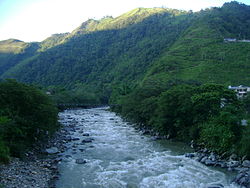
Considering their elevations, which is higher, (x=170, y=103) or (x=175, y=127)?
(x=170, y=103)

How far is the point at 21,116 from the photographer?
24.9m

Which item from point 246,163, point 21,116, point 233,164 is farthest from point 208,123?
point 21,116

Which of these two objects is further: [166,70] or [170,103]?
[166,70]

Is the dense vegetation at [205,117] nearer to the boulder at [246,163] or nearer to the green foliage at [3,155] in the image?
the boulder at [246,163]

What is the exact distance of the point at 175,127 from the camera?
113 feet

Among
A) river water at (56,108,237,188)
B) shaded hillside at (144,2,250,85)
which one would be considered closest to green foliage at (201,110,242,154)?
river water at (56,108,237,188)

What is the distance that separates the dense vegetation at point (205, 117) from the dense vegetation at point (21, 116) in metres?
15.9

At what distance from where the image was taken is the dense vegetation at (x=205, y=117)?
81.0 ft

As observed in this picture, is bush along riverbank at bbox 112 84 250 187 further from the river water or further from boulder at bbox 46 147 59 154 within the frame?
boulder at bbox 46 147 59 154

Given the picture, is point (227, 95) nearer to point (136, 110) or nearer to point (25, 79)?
point (136, 110)

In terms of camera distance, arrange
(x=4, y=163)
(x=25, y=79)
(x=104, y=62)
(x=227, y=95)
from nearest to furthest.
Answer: (x=4, y=163), (x=227, y=95), (x=25, y=79), (x=104, y=62)

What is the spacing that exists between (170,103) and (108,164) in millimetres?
13991

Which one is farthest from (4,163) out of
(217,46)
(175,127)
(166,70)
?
(217,46)

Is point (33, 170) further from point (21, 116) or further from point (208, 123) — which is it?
point (208, 123)
